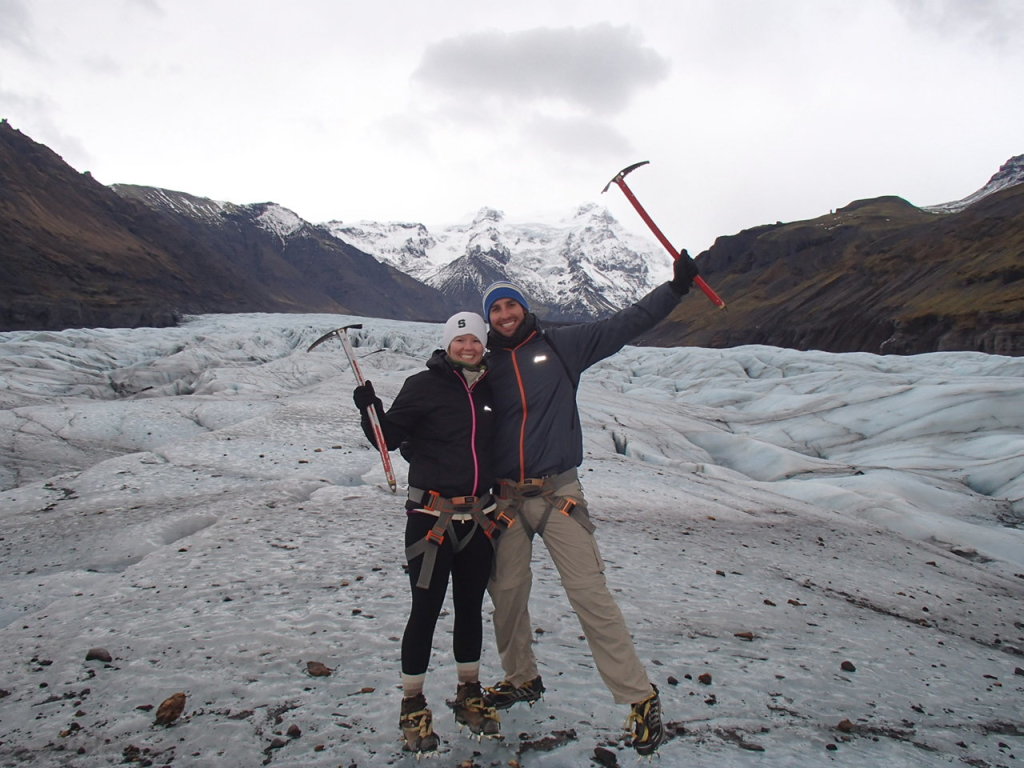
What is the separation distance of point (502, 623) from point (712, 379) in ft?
109

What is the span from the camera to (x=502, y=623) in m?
4.15

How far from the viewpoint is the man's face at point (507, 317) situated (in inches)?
176

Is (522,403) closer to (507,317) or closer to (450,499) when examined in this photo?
(507,317)

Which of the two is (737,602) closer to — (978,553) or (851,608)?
(851,608)

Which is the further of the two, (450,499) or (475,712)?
(450,499)

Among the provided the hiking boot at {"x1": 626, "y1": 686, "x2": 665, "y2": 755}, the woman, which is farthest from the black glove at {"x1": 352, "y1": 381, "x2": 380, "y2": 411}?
the hiking boot at {"x1": 626, "y1": 686, "x2": 665, "y2": 755}

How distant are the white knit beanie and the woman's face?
36mm

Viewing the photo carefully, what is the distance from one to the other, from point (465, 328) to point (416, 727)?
2.54 m

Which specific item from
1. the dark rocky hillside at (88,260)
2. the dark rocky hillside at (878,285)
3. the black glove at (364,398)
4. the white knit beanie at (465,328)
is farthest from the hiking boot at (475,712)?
the dark rocky hillside at (88,260)

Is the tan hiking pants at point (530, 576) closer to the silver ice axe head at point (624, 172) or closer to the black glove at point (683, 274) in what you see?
the black glove at point (683, 274)

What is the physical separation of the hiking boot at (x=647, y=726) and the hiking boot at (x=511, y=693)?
72cm

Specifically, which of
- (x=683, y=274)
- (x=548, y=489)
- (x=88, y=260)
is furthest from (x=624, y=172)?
(x=88, y=260)

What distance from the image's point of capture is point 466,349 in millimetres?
4160

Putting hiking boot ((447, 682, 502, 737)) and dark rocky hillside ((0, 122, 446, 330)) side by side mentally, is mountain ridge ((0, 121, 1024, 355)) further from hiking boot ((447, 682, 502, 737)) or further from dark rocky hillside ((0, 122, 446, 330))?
hiking boot ((447, 682, 502, 737))
